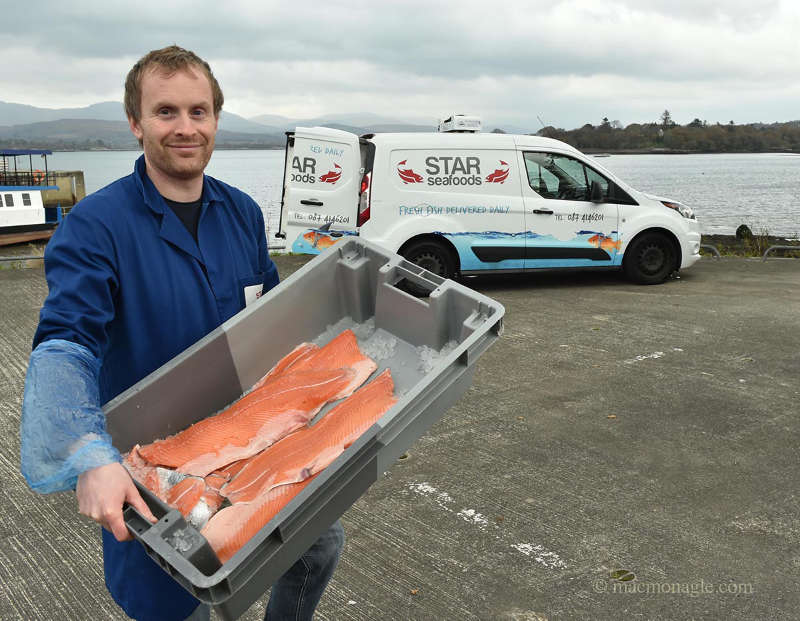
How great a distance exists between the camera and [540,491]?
13.6ft

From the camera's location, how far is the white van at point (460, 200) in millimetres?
9812

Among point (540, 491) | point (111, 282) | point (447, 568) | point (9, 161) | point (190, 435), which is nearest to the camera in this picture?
point (111, 282)

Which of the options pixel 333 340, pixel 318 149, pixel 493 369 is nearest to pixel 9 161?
pixel 318 149

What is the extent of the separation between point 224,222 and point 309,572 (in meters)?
1.19

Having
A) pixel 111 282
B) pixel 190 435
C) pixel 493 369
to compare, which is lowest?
pixel 493 369

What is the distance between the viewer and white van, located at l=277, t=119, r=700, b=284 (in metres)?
9.81

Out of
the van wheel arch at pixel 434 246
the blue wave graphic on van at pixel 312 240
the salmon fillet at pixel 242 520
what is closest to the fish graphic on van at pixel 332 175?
the blue wave graphic on van at pixel 312 240

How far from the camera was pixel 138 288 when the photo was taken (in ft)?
6.82

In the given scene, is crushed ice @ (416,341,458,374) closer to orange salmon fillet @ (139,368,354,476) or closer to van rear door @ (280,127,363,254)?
orange salmon fillet @ (139,368,354,476)

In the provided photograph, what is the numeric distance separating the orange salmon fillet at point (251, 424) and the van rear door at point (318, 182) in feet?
23.8

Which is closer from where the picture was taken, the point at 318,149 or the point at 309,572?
the point at 309,572

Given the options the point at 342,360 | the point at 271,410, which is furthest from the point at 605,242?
the point at 271,410

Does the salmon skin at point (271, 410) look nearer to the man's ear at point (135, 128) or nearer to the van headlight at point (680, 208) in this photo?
the man's ear at point (135, 128)

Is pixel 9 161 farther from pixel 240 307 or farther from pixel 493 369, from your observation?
pixel 240 307
